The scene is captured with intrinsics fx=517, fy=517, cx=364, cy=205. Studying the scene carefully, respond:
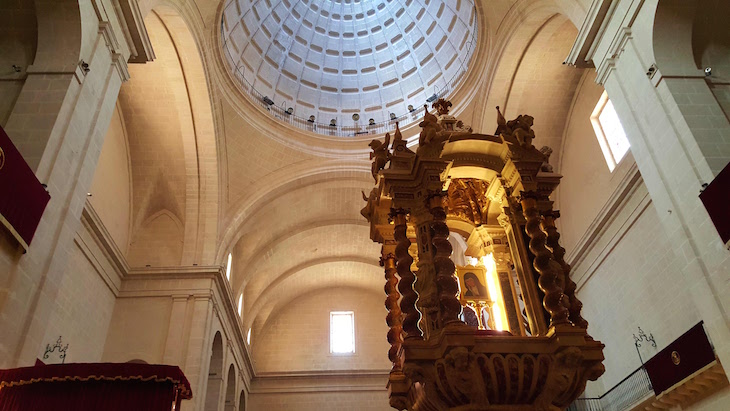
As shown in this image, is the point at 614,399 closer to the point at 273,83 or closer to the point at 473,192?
the point at 473,192

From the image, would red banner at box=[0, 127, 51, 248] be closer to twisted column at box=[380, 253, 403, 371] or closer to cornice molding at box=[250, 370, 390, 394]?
twisted column at box=[380, 253, 403, 371]

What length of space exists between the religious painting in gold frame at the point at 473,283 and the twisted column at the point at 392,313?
894mm

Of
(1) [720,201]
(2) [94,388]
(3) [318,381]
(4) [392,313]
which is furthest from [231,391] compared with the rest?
(1) [720,201]

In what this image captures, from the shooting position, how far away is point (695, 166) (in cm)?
600

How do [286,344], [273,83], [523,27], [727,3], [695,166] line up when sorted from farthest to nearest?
[286,344] → [273,83] → [523,27] → [727,3] → [695,166]

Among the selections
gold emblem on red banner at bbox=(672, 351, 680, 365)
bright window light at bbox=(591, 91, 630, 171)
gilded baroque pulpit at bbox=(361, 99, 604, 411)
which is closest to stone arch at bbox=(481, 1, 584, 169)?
bright window light at bbox=(591, 91, 630, 171)

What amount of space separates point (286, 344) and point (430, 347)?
1659 centimetres

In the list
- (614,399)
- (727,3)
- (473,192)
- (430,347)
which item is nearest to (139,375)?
(430,347)

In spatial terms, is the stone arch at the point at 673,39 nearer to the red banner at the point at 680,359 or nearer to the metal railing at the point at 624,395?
the red banner at the point at 680,359

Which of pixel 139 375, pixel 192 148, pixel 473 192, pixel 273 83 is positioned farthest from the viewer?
pixel 273 83

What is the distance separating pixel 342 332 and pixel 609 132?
43.7 ft

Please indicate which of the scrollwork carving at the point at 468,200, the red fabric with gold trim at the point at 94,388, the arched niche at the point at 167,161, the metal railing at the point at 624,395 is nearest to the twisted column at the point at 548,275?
the scrollwork carving at the point at 468,200

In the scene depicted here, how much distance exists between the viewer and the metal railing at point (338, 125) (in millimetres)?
14617

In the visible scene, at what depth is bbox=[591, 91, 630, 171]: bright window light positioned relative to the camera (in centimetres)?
1096
